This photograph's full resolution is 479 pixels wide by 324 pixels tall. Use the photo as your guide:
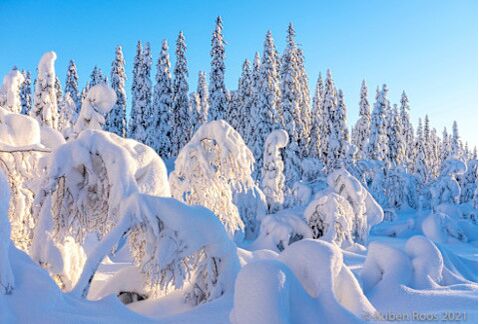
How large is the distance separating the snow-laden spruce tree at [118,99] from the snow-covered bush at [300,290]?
3957 cm

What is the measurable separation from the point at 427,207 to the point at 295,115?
607 inches

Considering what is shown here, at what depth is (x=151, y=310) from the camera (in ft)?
20.4

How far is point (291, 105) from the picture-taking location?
36.4 meters

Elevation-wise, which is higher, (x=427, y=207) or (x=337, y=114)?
(x=337, y=114)

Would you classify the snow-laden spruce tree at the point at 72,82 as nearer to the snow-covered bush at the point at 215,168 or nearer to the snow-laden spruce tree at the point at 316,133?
the snow-laden spruce tree at the point at 316,133

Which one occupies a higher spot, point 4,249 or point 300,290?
point 4,249

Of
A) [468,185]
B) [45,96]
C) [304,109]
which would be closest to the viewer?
[45,96]

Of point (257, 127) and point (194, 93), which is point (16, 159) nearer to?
point (257, 127)

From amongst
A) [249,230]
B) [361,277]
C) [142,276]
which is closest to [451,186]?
[249,230]

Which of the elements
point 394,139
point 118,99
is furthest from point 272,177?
point 394,139

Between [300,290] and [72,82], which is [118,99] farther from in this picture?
[300,290]

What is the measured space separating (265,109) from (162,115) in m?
9.88

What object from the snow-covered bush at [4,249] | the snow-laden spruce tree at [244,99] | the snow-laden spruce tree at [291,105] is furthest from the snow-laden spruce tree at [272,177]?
the snow-laden spruce tree at [244,99]

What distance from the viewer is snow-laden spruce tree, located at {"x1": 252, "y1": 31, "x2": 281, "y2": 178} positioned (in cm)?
3512
